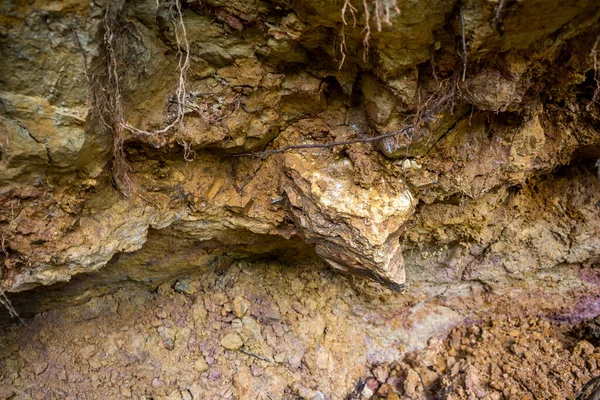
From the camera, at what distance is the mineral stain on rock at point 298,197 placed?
1.57 metres

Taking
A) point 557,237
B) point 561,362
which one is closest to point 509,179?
point 557,237

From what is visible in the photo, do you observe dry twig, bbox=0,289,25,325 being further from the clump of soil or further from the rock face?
the clump of soil

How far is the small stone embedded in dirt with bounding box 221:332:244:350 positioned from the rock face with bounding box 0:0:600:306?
22.5 inches

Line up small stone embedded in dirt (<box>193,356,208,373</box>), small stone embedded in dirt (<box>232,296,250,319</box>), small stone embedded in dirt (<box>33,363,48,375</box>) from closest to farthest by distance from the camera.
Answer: small stone embedded in dirt (<box>33,363,48,375</box>) < small stone embedded in dirt (<box>193,356,208,373</box>) < small stone embedded in dirt (<box>232,296,250,319</box>)

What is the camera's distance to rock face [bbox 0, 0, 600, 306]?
1503mm

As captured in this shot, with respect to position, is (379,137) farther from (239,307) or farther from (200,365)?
(200,365)

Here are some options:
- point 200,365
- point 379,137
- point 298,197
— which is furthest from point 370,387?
point 379,137

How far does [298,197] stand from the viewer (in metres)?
2.12

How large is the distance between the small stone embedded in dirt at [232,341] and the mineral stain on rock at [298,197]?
20 millimetres

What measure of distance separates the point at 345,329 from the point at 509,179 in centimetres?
158

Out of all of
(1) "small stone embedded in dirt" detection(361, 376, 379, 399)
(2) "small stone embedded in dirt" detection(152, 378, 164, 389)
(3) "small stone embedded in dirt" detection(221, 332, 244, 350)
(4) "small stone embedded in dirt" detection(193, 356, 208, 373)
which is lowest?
(2) "small stone embedded in dirt" detection(152, 378, 164, 389)

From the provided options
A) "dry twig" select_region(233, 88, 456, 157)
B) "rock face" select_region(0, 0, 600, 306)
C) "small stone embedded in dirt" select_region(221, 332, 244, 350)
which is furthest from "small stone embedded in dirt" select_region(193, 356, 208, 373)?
"dry twig" select_region(233, 88, 456, 157)

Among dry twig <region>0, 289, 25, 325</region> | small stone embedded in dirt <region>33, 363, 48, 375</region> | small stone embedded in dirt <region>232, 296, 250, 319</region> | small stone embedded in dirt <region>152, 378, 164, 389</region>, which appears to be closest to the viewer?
dry twig <region>0, 289, 25, 325</region>

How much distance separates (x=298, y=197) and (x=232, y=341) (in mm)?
1188
